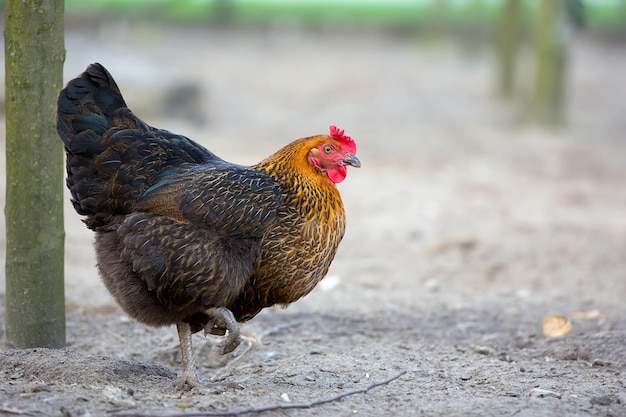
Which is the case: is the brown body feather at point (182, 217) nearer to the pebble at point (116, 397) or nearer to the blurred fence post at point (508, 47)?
the pebble at point (116, 397)

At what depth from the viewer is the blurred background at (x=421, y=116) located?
8.39 metres

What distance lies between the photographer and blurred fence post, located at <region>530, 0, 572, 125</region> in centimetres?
1517

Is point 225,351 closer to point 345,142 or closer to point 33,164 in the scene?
point 345,142

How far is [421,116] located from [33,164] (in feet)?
45.8

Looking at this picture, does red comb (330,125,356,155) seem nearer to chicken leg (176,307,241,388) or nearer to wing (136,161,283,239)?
wing (136,161,283,239)

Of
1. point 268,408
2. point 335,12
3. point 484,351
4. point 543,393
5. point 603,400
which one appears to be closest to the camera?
point 268,408

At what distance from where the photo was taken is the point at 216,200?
439 cm

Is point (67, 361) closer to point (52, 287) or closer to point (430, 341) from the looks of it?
point (52, 287)

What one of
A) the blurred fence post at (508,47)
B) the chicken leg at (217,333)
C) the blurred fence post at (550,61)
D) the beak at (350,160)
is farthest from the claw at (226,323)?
the blurred fence post at (508,47)

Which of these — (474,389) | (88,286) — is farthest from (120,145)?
(88,286)

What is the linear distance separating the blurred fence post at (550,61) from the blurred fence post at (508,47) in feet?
5.34

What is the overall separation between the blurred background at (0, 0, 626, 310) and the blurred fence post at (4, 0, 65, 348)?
162 centimetres

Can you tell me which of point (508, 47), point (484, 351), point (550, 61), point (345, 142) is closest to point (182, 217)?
point (345, 142)

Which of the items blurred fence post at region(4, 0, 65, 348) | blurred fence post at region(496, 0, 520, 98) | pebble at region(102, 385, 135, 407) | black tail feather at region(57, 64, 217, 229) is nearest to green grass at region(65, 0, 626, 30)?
blurred fence post at region(496, 0, 520, 98)
